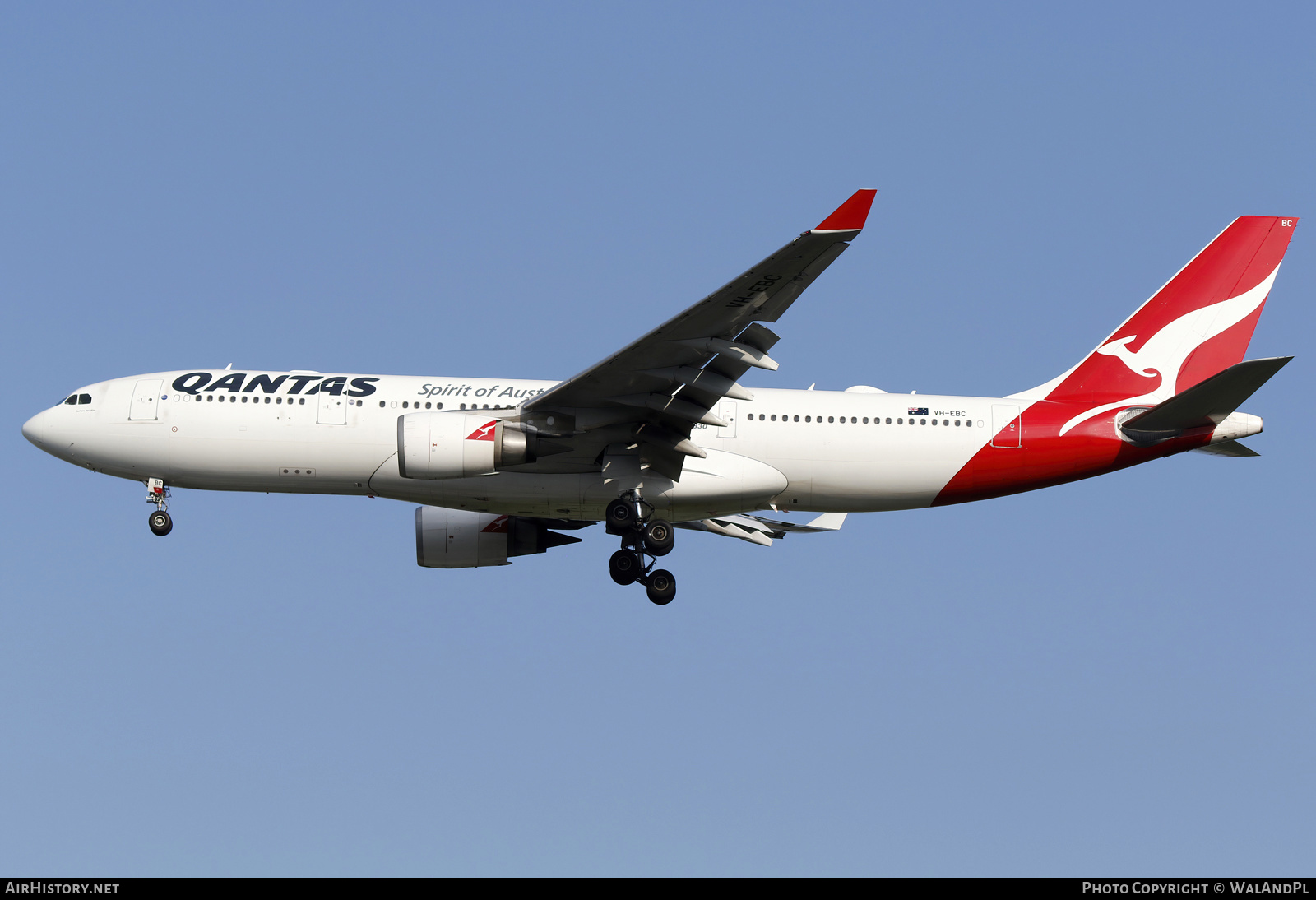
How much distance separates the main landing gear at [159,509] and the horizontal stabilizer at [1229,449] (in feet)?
66.8

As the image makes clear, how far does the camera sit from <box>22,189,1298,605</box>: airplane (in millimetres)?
26438

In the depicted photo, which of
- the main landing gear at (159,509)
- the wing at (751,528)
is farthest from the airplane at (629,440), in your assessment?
the wing at (751,528)

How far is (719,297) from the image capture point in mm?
22984

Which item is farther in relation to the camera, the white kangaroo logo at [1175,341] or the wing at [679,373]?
the white kangaroo logo at [1175,341]

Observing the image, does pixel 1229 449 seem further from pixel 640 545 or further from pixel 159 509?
pixel 159 509

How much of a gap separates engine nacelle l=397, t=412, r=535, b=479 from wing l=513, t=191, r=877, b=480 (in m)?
0.51

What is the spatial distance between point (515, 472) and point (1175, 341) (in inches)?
553

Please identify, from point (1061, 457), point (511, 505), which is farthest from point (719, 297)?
point (1061, 457)

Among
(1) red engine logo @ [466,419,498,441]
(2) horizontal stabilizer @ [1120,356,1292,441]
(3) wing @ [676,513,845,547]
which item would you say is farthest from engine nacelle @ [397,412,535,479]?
(2) horizontal stabilizer @ [1120,356,1292,441]

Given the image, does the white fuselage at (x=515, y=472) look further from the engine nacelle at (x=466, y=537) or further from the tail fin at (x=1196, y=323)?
the engine nacelle at (x=466, y=537)

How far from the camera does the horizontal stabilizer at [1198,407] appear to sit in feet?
85.0

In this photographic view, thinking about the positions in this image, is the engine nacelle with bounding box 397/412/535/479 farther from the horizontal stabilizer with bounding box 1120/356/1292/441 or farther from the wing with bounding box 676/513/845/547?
the horizontal stabilizer with bounding box 1120/356/1292/441

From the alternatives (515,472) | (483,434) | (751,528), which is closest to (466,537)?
(515,472)
